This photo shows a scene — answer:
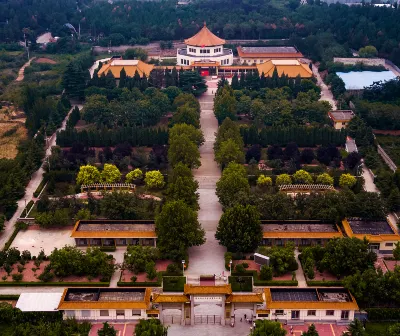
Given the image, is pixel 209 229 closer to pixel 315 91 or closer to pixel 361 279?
pixel 361 279

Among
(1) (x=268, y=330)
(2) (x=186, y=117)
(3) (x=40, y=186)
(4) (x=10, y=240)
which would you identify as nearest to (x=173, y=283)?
(1) (x=268, y=330)

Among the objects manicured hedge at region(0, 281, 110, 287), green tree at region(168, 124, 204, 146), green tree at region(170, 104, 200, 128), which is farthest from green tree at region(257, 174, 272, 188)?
manicured hedge at region(0, 281, 110, 287)

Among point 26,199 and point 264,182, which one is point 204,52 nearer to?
point 264,182

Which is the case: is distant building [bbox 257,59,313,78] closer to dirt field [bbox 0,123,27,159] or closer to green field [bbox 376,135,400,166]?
green field [bbox 376,135,400,166]

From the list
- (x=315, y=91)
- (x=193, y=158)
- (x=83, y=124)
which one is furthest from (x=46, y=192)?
(x=315, y=91)

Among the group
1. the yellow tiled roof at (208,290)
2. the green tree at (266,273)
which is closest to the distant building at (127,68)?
the green tree at (266,273)

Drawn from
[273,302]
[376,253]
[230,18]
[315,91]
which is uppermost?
[230,18]

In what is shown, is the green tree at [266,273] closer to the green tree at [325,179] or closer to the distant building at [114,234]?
the distant building at [114,234]
